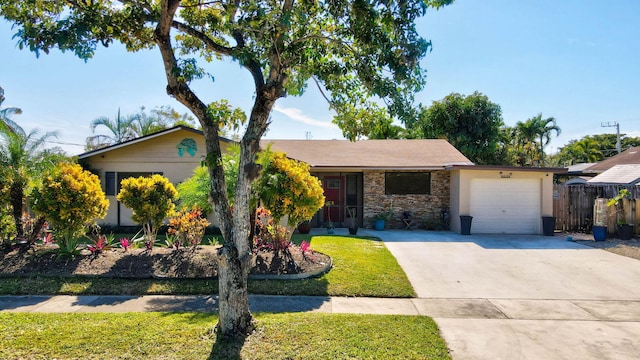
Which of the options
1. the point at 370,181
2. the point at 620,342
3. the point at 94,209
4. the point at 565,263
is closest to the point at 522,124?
the point at 370,181

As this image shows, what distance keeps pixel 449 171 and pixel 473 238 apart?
134 inches

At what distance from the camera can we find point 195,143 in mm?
13945

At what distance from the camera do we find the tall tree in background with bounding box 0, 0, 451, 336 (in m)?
4.18

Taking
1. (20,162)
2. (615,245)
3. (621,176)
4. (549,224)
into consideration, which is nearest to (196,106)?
(20,162)

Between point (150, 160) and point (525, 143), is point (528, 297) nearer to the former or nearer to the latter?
point (150, 160)

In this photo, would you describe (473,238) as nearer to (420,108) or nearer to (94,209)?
(420,108)

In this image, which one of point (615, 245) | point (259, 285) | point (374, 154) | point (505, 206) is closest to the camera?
point (259, 285)

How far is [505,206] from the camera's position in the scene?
14.3 m

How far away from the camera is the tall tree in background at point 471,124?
25.5 meters

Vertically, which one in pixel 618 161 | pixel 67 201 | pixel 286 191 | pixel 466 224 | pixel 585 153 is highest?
pixel 585 153

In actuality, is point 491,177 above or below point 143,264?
above

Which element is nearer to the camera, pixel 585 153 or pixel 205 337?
pixel 205 337

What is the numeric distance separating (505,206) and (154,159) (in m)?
14.0

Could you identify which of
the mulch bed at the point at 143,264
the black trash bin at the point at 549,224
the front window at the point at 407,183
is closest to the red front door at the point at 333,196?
the front window at the point at 407,183
